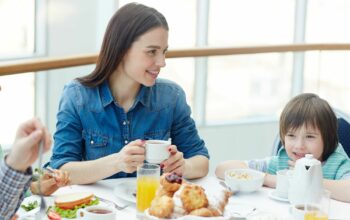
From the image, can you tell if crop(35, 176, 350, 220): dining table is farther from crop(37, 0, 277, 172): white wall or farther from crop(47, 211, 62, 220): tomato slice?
crop(37, 0, 277, 172): white wall

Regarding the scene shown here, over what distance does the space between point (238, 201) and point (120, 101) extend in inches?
24.5

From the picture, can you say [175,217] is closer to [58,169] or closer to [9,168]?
[9,168]

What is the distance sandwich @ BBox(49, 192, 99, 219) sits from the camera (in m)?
1.94

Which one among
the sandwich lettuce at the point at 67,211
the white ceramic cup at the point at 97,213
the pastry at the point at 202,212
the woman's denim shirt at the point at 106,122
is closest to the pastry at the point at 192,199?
the pastry at the point at 202,212

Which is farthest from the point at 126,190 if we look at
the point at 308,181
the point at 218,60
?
the point at 218,60

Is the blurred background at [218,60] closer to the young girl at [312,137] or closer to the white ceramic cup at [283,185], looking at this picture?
the young girl at [312,137]

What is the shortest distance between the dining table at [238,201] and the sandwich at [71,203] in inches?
2.2

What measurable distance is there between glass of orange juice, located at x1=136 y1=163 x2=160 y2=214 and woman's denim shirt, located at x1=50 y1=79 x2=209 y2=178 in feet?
1.37

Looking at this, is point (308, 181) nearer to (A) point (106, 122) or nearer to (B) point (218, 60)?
(A) point (106, 122)

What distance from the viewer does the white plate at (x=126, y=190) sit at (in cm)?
210

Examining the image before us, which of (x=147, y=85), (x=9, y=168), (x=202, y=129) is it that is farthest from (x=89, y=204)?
(x=202, y=129)

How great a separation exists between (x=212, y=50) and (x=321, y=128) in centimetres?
163

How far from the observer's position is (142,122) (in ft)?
8.18

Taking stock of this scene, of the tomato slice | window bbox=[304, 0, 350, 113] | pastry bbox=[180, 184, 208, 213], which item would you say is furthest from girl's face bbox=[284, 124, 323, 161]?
window bbox=[304, 0, 350, 113]
